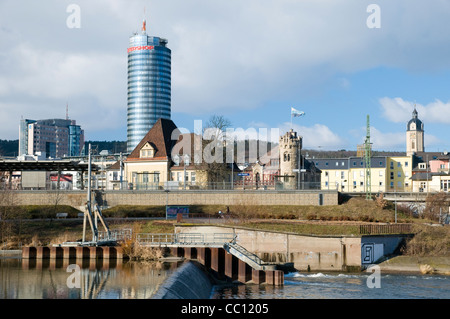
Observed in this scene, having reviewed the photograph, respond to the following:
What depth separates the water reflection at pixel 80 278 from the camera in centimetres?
3353

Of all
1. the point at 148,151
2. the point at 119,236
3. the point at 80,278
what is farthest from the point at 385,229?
the point at 148,151

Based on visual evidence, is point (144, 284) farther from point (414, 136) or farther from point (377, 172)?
point (414, 136)

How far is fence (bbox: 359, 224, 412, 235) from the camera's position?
62.5 m

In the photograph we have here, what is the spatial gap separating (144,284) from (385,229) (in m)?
34.8

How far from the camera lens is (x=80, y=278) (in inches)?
1518

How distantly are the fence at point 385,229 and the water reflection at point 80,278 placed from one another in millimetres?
25843

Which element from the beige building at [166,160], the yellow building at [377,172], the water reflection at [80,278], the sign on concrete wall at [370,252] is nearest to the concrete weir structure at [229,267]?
the water reflection at [80,278]

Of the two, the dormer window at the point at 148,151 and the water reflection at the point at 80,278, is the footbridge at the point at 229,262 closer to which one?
the water reflection at the point at 80,278
